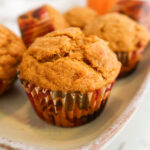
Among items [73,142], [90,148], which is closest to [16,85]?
[73,142]

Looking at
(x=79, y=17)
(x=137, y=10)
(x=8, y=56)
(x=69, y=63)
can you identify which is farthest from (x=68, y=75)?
(x=137, y=10)

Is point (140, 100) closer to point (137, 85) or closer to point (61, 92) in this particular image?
point (137, 85)

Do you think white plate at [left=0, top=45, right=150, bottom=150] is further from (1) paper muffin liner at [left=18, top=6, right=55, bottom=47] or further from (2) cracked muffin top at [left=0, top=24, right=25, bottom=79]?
(1) paper muffin liner at [left=18, top=6, right=55, bottom=47]

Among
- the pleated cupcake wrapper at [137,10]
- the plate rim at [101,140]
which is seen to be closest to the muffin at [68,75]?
the plate rim at [101,140]

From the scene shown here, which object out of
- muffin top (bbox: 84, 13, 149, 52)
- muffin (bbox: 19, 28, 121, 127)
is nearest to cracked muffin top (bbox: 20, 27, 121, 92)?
muffin (bbox: 19, 28, 121, 127)

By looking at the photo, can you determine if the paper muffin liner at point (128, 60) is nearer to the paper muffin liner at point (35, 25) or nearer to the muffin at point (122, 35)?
the muffin at point (122, 35)

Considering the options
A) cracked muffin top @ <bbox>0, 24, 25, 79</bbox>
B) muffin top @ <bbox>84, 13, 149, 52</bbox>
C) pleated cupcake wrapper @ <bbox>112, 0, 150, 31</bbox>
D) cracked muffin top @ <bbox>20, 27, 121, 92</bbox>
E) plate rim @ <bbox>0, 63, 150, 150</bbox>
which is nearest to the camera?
plate rim @ <bbox>0, 63, 150, 150</bbox>

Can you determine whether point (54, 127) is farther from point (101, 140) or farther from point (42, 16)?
point (42, 16)
